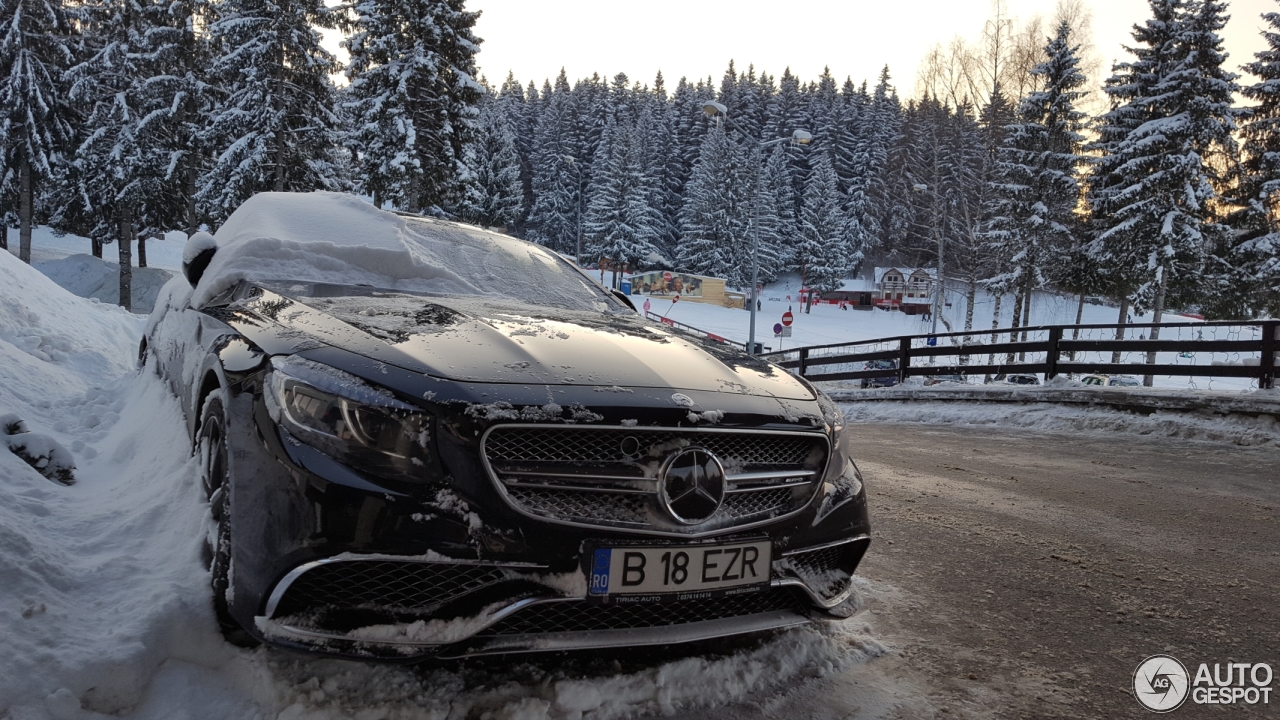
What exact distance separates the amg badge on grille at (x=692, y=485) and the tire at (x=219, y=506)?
1.13 meters

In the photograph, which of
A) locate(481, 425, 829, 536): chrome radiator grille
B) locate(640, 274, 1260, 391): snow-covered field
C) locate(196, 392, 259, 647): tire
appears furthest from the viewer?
locate(640, 274, 1260, 391): snow-covered field

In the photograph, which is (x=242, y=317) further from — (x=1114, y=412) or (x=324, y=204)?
(x=1114, y=412)

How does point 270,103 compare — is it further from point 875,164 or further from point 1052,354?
point 875,164

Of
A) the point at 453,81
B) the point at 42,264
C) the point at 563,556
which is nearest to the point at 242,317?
the point at 563,556

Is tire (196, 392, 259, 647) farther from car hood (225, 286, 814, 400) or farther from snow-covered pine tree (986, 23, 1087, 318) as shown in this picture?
snow-covered pine tree (986, 23, 1087, 318)

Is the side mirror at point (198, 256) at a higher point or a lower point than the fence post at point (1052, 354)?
higher

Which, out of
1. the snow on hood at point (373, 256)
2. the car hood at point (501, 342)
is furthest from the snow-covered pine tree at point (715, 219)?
the car hood at point (501, 342)

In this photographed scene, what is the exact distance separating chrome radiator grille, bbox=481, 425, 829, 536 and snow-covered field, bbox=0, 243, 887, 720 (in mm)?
485

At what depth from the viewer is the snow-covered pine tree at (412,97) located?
2534 centimetres

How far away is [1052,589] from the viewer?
10.1 ft

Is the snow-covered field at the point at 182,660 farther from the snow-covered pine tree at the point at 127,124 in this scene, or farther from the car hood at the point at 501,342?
the snow-covered pine tree at the point at 127,124

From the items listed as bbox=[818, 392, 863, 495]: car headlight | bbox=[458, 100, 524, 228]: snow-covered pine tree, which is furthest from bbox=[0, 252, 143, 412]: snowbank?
bbox=[458, 100, 524, 228]: snow-covered pine tree

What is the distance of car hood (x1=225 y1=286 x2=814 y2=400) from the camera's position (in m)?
2.03

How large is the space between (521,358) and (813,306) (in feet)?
203
